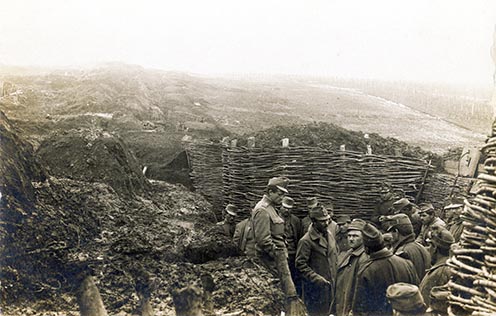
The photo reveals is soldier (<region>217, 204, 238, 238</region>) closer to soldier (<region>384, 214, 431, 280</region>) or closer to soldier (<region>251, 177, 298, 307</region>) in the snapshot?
soldier (<region>251, 177, 298, 307</region>)

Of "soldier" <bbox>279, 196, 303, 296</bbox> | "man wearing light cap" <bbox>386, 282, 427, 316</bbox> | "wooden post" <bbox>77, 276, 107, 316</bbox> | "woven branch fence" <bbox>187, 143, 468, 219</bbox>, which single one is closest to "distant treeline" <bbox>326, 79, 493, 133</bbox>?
"woven branch fence" <bbox>187, 143, 468, 219</bbox>

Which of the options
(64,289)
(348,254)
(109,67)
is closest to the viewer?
(64,289)

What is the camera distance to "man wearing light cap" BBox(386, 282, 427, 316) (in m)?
2.19

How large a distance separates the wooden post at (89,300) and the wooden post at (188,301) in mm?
420

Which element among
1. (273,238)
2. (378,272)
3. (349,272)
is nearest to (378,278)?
(378,272)

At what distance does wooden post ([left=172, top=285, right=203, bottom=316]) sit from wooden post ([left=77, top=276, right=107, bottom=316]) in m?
0.42

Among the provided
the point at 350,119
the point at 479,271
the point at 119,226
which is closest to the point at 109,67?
the point at 119,226

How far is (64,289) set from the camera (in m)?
2.70

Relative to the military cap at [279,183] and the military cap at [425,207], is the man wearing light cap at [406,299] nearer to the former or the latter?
the military cap at [279,183]

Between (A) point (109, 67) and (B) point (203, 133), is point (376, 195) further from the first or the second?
(A) point (109, 67)

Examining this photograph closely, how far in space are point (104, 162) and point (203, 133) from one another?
91 cm

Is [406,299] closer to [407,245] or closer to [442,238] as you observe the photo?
[442,238]

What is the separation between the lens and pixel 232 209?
362cm

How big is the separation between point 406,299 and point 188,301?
48.2 inches
